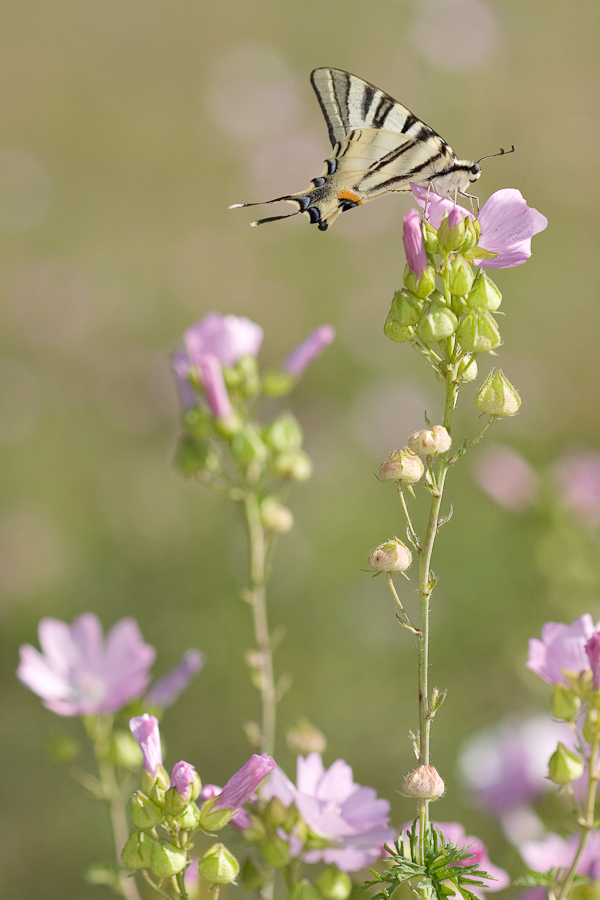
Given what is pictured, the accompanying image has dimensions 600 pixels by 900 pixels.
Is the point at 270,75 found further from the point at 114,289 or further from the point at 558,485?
the point at 558,485

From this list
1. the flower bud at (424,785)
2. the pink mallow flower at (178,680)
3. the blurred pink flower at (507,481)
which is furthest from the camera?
the blurred pink flower at (507,481)

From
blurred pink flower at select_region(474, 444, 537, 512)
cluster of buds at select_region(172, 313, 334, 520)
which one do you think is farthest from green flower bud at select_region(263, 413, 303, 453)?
blurred pink flower at select_region(474, 444, 537, 512)

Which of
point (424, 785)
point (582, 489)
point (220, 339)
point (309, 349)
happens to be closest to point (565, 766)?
point (424, 785)

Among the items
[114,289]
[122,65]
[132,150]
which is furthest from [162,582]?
[122,65]

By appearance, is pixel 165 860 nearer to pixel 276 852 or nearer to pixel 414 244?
pixel 276 852

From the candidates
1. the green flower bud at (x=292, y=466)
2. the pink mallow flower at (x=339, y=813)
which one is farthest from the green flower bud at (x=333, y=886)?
the green flower bud at (x=292, y=466)

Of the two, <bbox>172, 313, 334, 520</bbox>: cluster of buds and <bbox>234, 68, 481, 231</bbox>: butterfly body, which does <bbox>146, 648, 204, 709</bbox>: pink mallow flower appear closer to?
<bbox>172, 313, 334, 520</bbox>: cluster of buds

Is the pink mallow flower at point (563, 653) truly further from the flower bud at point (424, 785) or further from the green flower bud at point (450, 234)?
the green flower bud at point (450, 234)
